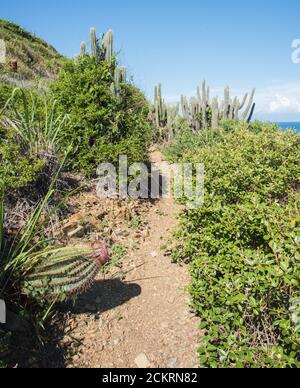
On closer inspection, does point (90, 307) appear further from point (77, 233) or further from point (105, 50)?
point (105, 50)

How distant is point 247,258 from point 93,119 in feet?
11.7

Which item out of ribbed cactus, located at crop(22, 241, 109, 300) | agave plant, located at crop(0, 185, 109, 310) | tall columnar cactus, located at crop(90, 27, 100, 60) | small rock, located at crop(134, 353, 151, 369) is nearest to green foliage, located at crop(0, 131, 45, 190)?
agave plant, located at crop(0, 185, 109, 310)

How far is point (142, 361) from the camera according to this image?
8.98ft

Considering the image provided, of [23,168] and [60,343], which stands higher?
[23,168]

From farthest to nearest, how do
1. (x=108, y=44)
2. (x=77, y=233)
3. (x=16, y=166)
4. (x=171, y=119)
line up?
(x=171, y=119), (x=108, y=44), (x=16, y=166), (x=77, y=233)

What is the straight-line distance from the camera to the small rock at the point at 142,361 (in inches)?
107

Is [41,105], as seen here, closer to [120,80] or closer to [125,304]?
[120,80]

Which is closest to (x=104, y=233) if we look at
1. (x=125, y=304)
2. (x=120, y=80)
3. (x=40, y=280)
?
(x=125, y=304)

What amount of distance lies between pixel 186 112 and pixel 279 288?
9.50 metres

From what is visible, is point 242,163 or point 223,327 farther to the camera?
point 242,163

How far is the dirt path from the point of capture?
2.78 metres

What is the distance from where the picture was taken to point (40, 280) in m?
2.71

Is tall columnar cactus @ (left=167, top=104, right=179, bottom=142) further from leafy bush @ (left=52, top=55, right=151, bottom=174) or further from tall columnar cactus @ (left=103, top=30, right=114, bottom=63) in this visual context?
leafy bush @ (left=52, top=55, right=151, bottom=174)

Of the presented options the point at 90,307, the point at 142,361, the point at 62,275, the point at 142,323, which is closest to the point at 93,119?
the point at 90,307
